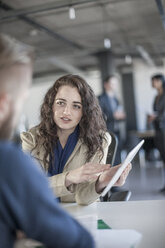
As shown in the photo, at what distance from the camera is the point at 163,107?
4953 mm

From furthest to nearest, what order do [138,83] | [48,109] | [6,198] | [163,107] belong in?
[138,83]
[163,107]
[48,109]
[6,198]

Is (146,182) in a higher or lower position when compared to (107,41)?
lower

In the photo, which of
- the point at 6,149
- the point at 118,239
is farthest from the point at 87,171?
the point at 6,149

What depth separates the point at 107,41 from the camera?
7230mm

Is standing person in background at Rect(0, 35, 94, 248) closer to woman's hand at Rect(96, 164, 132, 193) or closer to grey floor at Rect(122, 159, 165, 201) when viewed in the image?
woman's hand at Rect(96, 164, 132, 193)

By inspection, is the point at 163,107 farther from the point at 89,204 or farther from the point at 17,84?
the point at 17,84

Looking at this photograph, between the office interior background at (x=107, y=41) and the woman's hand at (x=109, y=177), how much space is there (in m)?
1.50

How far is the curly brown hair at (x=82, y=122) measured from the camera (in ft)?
5.50

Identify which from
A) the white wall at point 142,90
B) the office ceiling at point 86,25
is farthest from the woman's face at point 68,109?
the white wall at point 142,90

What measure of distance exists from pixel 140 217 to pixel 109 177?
235mm

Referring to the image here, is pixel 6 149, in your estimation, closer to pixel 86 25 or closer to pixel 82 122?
pixel 82 122

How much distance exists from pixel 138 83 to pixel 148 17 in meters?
5.20

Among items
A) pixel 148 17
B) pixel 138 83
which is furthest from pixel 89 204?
pixel 138 83

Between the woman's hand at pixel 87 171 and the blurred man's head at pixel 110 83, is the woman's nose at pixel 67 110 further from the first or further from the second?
the blurred man's head at pixel 110 83
